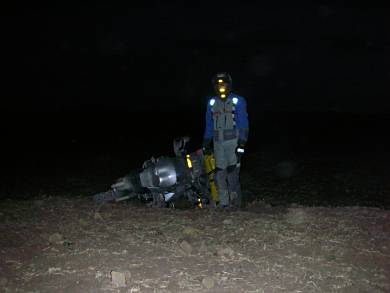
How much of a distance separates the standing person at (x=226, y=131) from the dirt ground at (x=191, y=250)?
4.39ft

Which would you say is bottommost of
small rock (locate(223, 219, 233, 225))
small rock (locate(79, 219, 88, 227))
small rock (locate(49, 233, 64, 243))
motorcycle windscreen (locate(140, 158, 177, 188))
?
small rock (locate(223, 219, 233, 225))

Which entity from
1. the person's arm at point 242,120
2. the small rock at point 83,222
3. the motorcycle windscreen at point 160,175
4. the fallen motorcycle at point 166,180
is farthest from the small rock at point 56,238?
the person's arm at point 242,120

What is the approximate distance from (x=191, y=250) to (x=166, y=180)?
2751 millimetres

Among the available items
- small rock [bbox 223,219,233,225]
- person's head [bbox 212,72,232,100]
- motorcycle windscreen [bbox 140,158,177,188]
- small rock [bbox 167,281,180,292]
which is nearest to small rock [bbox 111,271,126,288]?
small rock [bbox 167,281,180,292]

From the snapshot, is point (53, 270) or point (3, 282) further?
point (53, 270)

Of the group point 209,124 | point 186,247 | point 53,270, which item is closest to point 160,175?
point 209,124

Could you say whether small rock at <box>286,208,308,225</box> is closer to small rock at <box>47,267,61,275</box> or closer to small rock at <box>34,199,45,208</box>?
small rock at <box>47,267,61,275</box>

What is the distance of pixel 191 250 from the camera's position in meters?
5.85

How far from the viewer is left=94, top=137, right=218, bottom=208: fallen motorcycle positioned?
8.52 m

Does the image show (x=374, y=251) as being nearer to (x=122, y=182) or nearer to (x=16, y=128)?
(x=122, y=182)

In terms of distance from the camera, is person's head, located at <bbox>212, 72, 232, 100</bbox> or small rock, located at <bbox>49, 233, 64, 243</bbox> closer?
small rock, located at <bbox>49, 233, 64, 243</bbox>

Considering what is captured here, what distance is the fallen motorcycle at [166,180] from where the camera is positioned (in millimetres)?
8516

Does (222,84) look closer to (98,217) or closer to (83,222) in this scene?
(98,217)

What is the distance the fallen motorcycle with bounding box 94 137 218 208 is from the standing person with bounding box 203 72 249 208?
0.61 ft
